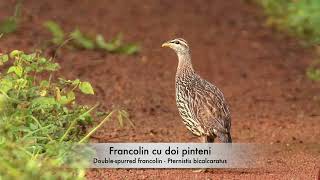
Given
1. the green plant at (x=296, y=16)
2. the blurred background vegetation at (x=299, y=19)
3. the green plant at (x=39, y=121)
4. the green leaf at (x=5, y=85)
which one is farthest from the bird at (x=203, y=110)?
the green plant at (x=296, y=16)

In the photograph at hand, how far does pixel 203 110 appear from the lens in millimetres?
8562

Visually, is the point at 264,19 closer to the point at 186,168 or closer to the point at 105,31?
the point at 105,31

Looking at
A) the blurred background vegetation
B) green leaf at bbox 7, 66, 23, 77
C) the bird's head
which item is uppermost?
the blurred background vegetation

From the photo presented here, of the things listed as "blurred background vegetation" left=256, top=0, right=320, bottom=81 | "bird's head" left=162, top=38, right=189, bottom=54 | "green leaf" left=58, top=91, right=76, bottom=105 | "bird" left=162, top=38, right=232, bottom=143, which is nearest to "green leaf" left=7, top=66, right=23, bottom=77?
"green leaf" left=58, top=91, right=76, bottom=105

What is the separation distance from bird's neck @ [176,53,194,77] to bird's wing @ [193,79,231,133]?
43cm

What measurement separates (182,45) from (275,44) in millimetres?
6022

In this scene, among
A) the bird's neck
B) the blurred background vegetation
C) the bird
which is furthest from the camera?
the blurred background vegetation

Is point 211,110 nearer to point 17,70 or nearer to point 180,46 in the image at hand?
point 180,46

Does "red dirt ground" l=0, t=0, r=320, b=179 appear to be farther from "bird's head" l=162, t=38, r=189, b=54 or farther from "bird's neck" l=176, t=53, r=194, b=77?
"bird's head" l=162, t=38, r=189, b=54

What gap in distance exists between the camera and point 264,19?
16.9 metres

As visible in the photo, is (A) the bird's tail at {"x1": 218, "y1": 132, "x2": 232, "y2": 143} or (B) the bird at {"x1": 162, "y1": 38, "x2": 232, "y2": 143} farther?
(B) the bird at {"x1": 162, "y1": 38, "x2": 232, "y2": 143}

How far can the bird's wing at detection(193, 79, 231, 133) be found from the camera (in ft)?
27.8

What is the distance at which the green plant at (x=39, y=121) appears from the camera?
662 centimetres

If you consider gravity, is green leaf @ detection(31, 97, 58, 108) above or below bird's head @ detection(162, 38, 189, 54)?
below
